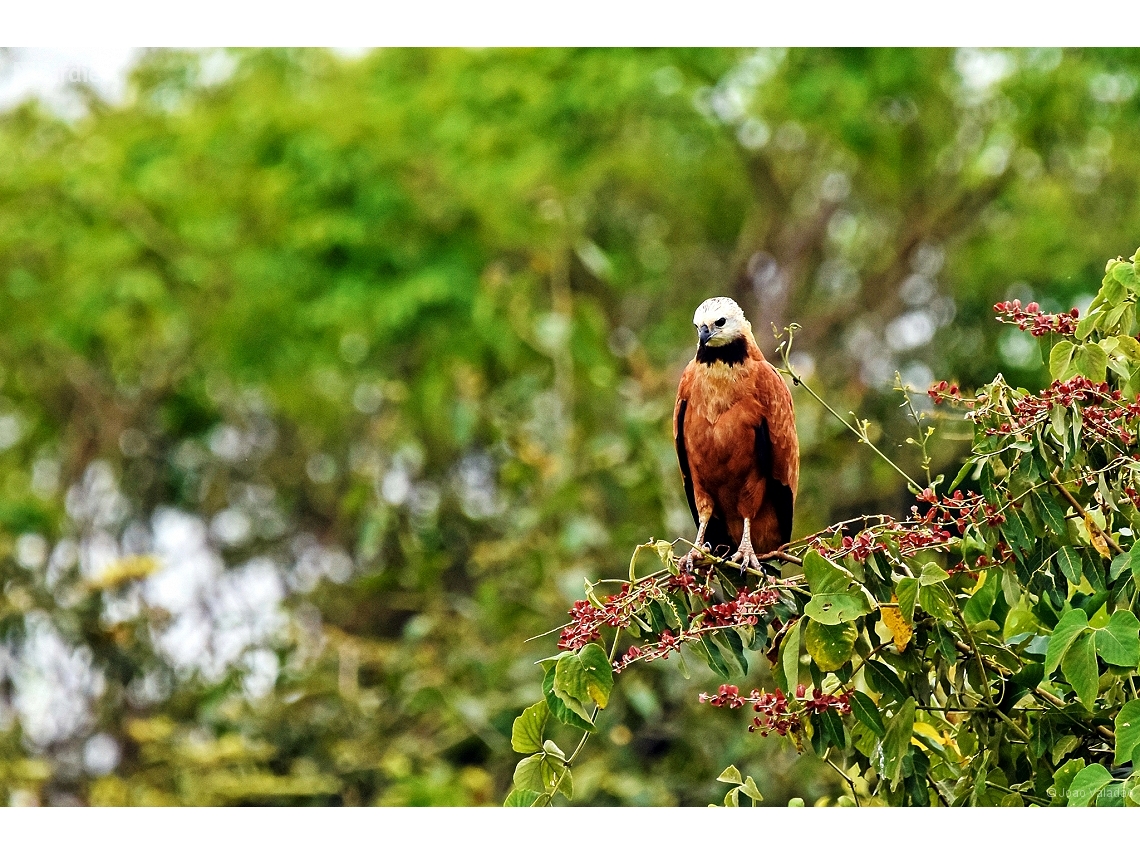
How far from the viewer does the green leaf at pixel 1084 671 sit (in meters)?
1.31

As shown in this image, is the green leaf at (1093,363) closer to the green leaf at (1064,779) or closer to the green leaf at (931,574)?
the green leaf at (931,574)

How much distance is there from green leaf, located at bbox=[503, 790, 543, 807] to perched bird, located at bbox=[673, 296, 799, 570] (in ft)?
2.49

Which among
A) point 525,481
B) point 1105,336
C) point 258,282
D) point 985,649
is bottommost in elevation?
point 985,649

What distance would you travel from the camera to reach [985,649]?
151cm

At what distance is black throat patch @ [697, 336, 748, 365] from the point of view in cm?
218

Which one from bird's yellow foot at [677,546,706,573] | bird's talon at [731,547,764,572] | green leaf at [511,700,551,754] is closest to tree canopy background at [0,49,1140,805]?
bird's talon at [731,547,764,572]

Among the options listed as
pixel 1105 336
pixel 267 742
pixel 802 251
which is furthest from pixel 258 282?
pixel 1105 336

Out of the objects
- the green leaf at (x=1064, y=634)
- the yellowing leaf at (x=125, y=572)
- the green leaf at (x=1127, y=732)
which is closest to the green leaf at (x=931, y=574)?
the green leaf at (x=1064, y=634)

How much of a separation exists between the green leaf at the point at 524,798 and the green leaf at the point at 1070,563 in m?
0.64

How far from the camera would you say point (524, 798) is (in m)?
1.46

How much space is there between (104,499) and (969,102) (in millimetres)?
4360

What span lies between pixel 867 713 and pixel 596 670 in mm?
320

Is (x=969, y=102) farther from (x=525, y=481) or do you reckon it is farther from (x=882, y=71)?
(x=525, y=481)

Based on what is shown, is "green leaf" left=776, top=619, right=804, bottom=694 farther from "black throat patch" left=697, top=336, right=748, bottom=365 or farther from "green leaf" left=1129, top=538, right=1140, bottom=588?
"black throat patch" left=697, top=336, right=748, bottom=365
